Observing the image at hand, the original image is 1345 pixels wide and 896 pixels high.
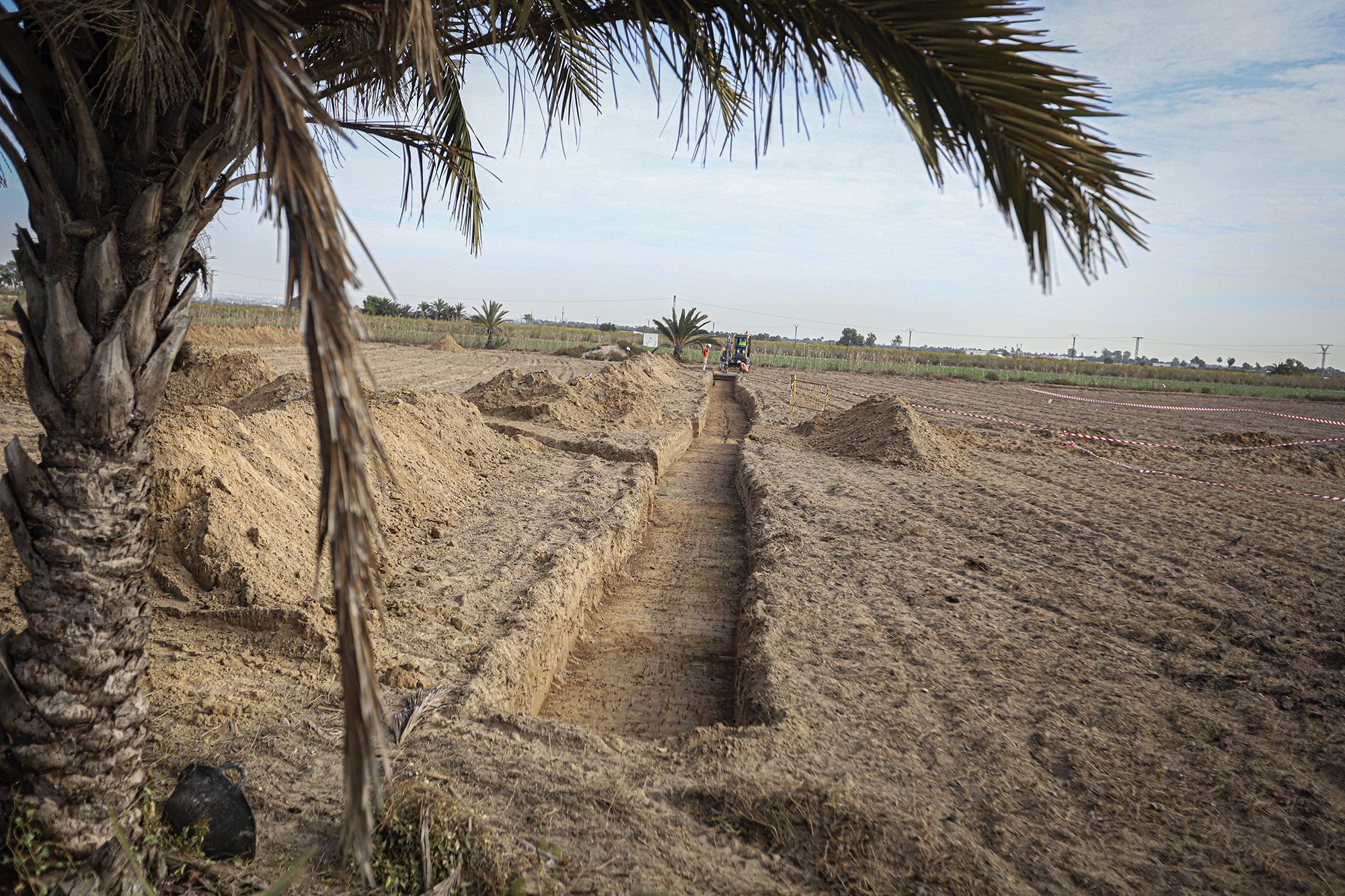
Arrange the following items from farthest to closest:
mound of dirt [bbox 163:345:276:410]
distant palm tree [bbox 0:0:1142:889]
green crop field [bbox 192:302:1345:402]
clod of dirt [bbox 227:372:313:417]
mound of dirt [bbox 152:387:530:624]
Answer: green crop field [bbox 192:302:1345:402] → mound of dirt [bbox 163:345:276:410] → clod of dirt [bbox 227:372:313:417] → mound of dirt [bbox 152:387:530:624] → distant palm tree [bbox 0:0:1142:889]

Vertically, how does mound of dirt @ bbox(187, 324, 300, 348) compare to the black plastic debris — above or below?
above

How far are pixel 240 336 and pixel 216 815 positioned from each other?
30.2 metres

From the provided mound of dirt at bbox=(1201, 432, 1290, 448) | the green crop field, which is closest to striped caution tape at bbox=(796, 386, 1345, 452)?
mound of dirt at bbox=(1201, 432, 1290, 448)

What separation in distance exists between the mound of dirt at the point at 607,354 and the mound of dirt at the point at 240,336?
13.3 meters

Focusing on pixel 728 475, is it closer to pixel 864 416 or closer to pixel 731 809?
pixel 864 416

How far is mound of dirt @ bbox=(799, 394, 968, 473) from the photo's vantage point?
11.8 m

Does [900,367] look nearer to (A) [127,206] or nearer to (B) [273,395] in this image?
(B) [273,395]

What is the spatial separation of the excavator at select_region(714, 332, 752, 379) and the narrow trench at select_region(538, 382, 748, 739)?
23.7 m

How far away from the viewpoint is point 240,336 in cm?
2823

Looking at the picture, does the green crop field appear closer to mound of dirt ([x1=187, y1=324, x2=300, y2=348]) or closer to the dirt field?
mound of dirt ([x1=187, y1=324, x2=300, y2=348])

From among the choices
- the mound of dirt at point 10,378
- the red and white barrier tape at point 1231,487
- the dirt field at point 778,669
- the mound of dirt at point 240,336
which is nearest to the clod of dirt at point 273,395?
the dirt field at point 778,669

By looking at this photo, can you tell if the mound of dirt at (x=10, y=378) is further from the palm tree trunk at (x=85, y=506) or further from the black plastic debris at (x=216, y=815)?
the palm tree trunk at (x=85, y=506)

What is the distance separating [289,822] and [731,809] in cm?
161

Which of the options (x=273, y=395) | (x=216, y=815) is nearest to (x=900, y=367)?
(x=273, y=395)
